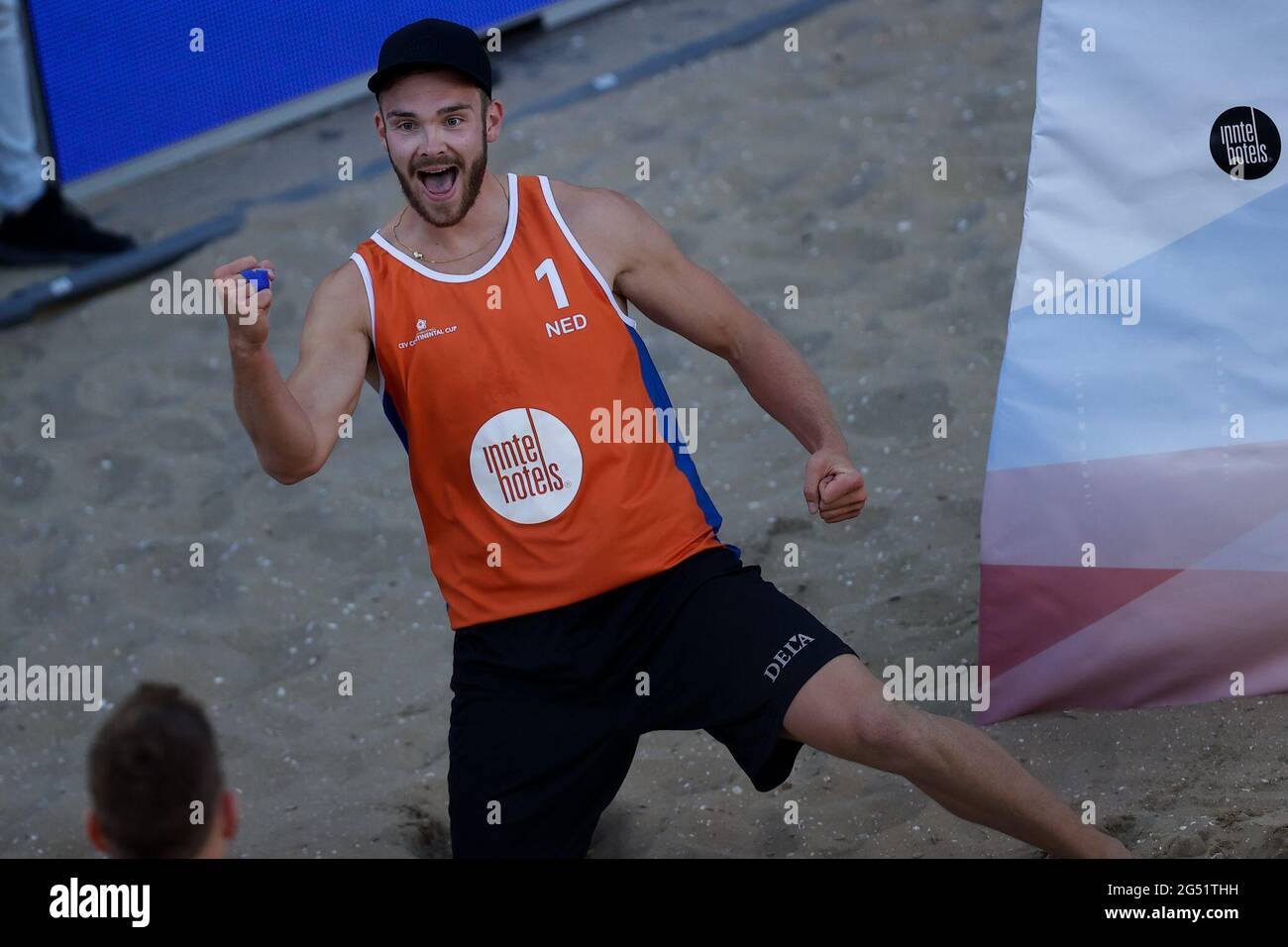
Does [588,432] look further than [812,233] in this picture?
No

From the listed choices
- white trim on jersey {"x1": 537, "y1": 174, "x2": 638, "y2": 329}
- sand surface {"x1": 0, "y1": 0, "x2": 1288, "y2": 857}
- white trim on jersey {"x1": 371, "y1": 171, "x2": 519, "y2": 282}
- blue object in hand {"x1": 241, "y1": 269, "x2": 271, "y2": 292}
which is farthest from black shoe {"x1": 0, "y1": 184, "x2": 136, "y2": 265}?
blue object in hand {"x1": 241, "y1": 269, "x2": 271, "y2": 292}

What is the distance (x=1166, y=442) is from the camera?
3092 mm

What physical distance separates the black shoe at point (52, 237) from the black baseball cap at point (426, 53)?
2.84 metres

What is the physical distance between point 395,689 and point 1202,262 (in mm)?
2007

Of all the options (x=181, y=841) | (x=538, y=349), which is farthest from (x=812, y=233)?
(x=181, y=841)

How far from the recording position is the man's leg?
8.21 ft

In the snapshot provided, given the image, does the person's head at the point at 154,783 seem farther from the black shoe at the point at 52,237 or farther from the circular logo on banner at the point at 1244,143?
the black shoe at the point at 52,237

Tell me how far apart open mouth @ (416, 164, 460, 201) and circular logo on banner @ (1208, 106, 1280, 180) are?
1490 mm

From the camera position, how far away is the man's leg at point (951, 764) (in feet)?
8.21

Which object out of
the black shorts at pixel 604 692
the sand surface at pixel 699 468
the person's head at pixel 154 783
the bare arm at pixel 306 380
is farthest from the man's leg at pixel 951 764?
the person's head at pixel 154 783

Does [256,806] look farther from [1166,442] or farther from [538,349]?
[1166,442]

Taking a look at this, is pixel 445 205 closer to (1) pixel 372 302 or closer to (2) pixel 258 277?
(1) pixel 372 302

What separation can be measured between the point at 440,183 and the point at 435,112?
0.13m

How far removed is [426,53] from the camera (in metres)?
2.80
